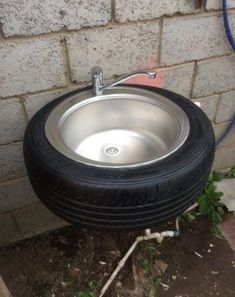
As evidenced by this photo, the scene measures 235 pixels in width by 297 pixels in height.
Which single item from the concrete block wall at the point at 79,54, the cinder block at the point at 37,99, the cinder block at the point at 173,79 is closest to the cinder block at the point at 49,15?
the concrete block wall at the point at 79,54

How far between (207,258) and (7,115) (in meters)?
1.36

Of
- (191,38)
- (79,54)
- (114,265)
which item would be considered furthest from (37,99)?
(114,265)

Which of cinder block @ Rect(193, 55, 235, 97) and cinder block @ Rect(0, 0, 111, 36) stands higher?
cinder block @ Rect(0, 0, 111, 36)

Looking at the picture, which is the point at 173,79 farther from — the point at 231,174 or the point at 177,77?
the point at 231,174

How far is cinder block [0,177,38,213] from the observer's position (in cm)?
187

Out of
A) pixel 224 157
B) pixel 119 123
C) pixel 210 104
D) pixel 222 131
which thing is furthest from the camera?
pixel 224 157

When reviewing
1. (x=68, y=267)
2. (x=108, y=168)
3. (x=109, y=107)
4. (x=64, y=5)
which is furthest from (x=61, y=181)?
(x=68, y=267)

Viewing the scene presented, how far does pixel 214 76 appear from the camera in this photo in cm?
205

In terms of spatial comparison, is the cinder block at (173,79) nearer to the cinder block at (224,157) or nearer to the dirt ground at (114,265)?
the cinder block at (224,157)

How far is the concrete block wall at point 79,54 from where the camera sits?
150cm

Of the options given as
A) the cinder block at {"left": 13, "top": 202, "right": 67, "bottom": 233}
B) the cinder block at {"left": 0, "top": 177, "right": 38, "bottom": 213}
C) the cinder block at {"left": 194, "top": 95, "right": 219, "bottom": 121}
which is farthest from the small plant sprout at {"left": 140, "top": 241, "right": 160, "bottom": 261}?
the cinder block at {"left": 194, "top": 95, "right": 219, "bottom": 121}

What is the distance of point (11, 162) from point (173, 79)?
100 centimetres

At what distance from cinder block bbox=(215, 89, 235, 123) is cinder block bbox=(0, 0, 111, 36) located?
992mm

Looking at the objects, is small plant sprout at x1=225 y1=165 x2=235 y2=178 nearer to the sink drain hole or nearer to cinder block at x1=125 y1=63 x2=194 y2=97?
cinder block at x1=125 y1=63 x2=194 y2=97
